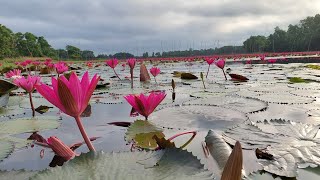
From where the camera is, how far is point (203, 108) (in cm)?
177

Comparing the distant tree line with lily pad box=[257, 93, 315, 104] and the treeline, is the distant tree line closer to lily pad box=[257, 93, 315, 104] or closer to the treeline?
the treeline

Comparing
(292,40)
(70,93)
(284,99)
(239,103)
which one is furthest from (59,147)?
(292,40)

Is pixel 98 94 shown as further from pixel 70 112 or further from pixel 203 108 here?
pixel 70 112

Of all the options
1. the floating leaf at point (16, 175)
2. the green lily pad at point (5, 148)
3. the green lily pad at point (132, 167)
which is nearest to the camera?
the green lily pad at point (132, 167)

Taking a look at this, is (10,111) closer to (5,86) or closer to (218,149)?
(5,86)

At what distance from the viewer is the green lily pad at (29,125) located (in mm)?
1437

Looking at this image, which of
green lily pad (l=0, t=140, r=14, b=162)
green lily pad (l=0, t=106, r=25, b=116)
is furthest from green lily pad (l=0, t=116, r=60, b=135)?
green lily pad (l=0, t=106, r=25, b=116)

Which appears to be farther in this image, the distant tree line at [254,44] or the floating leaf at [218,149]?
the distant tree line at [254,44]

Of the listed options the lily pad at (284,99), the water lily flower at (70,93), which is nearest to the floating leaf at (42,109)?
the water lily flower at (70,93)

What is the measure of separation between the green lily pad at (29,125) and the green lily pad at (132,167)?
0.82 meters

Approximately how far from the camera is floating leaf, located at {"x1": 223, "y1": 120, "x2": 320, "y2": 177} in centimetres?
86

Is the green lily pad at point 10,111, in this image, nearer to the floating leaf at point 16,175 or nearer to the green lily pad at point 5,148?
the green lily pad at point 5,148

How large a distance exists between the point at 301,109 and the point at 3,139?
162 centimetres

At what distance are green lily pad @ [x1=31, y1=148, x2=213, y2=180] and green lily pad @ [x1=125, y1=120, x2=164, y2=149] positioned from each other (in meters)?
0.28
